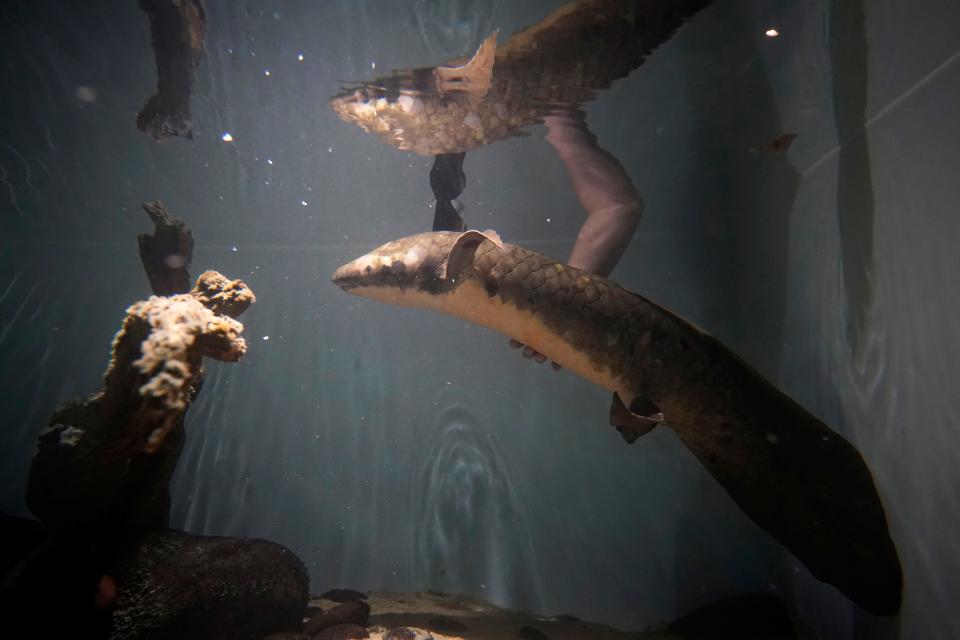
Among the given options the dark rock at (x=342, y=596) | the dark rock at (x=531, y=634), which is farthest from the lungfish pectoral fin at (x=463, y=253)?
the dark rock at (x=342, y=596)

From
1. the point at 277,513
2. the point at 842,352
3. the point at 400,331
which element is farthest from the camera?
the point at 400,331

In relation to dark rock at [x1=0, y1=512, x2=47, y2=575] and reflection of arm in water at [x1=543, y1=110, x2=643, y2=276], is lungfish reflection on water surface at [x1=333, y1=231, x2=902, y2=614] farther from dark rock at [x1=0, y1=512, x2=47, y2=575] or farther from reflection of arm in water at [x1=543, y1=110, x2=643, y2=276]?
dark rock at [x1=0, y1=512, x2=47, y2=575]

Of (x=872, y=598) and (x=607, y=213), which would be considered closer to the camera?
(x=872, y=598)

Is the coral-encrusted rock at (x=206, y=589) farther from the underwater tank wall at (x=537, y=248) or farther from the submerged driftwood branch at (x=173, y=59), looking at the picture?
the submerged driftwood branch at (x=173, y=59)

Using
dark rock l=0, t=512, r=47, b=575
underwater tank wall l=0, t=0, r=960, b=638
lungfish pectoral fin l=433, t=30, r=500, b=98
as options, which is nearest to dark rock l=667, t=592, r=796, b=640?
underwater tank wall l=0, t=0, r=960, b=638

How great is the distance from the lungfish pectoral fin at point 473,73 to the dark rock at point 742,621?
8.07 meters

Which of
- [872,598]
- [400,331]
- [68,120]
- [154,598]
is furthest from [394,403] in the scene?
[872,598]

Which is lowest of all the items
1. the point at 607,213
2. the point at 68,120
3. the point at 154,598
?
the point at 154,598

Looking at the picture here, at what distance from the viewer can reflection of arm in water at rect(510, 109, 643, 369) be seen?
5125mm

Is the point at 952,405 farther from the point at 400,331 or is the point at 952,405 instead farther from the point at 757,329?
the point at 400,331

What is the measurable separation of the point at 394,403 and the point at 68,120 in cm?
1260

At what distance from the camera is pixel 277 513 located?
13.7 meters

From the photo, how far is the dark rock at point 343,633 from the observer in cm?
372

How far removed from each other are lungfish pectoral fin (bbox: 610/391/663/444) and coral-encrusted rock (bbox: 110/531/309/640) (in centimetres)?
348
